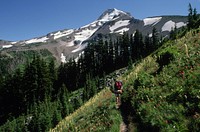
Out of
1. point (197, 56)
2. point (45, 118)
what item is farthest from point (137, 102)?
point (45, 118)

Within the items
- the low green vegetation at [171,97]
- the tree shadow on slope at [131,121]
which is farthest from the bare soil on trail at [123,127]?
the low green vegetation at [171,97]

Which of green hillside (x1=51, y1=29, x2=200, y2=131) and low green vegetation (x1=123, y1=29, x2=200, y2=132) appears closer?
low green vegetation (x1=123, y1=29, x2=200, y2=132)

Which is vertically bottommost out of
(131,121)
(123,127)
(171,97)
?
(123,127)

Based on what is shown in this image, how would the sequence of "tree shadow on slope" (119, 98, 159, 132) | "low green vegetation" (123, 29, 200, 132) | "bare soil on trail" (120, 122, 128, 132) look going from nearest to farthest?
"low green vegetation" (123, 29, 200, 132), "tree shadow on slope" (119, 98, 159, 132), "bare soil on trail" (120, 122, 128, 132)

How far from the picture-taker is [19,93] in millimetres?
108625

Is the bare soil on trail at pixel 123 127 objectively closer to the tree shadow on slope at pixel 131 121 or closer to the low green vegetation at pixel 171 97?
the tree shadow on slope at pixel 131 121

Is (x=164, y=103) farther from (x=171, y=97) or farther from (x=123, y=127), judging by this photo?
(x=123, y=127)

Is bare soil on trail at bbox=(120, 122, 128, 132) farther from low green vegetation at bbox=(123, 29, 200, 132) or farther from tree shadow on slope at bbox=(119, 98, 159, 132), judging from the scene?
low green vegetation at bbox=(123, 29, 200, 132)

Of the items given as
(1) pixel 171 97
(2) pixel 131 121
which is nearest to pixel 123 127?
(2) pixel 131 121

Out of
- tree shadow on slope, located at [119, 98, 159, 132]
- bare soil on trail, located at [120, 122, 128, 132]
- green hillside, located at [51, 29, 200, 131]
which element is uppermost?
green hillside, located at [51, 29, 200, 131]

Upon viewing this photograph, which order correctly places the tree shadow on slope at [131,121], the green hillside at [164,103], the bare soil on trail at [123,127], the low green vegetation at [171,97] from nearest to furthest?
the low green vegetation at [171,97]
the green hillside at [164,103]
the tree shadow on slope at [131,121]
the bare soil on trail at [123,127]

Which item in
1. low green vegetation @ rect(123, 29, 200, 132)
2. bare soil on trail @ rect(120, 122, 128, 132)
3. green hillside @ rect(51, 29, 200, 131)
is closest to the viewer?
low green vegetation @ rect(123, 29, 200, 132)

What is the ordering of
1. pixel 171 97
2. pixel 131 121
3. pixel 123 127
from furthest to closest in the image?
pixel 131 121 → pixel 123 127 → pixel 171 97

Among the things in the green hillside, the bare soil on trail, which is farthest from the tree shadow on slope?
the bare soil on trail
